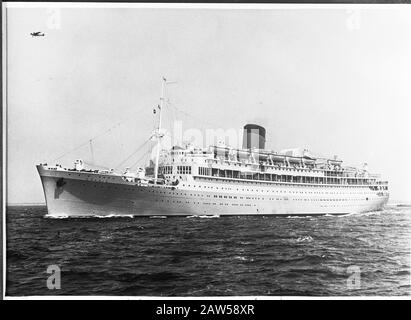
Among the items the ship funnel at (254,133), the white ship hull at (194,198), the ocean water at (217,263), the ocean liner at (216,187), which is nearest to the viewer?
the ocean water at (217,263)

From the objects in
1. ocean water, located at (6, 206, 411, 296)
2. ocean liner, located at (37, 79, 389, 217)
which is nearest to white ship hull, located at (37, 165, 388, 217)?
ocean liner, located at (37, 79, 389, 217)

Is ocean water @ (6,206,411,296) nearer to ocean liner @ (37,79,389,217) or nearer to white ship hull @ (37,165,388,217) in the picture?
ocean liner @ (37,79,389,217)

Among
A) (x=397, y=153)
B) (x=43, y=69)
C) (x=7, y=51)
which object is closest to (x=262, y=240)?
(x=397, y=153)

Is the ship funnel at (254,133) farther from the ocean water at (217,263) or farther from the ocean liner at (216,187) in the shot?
the ocean water at (217,263)

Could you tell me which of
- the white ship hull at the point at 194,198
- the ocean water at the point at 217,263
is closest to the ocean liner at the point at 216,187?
the white ship hull at the point at 194,198

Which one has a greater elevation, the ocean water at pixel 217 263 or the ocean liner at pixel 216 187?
the ocean liner at pixel 216 187

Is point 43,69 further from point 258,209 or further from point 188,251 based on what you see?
point 258,209
